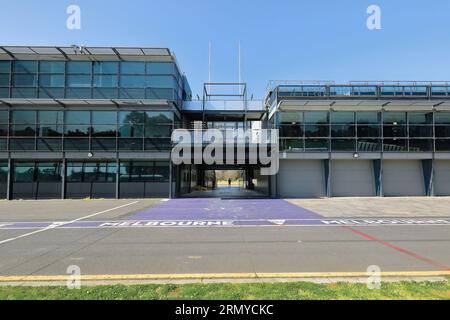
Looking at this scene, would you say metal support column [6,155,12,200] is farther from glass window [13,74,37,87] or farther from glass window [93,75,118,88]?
glass window [93,75,118,88]

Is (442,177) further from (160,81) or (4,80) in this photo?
(4,80)

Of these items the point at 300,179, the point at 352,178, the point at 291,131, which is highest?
the point at 291,131

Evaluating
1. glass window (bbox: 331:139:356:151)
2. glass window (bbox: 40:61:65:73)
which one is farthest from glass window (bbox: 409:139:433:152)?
glass window (bbox: 40:61:65:73)

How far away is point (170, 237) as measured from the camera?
30.9 ft

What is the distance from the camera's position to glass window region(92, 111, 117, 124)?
24625 mm

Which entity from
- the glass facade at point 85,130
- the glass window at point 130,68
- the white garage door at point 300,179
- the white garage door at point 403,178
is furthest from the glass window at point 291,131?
the glass window at point 130,68

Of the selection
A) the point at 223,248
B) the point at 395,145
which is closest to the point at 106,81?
the point at 223,248

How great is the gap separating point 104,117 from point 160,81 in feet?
17.9

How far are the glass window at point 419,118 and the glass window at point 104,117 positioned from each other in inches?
983

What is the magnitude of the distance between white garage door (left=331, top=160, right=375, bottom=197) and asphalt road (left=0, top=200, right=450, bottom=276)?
565 inches

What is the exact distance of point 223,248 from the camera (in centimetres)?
793
